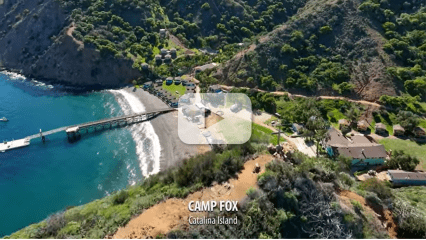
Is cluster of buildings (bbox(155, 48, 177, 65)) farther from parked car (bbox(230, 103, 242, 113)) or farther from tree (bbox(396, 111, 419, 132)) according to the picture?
tree (bbox(396, 111, 419, 132))

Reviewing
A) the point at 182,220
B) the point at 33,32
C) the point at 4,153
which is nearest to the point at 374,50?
the point at 182,220

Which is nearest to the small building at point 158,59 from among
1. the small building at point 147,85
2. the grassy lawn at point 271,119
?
the small building at point 147,85

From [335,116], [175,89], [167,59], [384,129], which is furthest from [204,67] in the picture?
[384,129]

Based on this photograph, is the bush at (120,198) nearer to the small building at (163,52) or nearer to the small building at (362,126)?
the small building at (362,126)

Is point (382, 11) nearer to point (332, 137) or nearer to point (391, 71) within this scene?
point (391, 71)

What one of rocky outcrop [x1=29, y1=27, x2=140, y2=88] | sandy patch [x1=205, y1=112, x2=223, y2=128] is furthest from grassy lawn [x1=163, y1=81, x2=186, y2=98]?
sandy patch [x1=205, y1=112, x2=223, y2=128]

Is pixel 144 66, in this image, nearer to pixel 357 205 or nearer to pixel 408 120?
pixel 408 120
